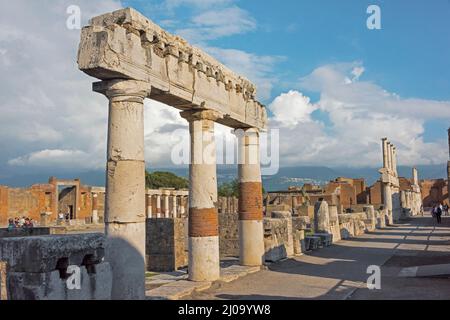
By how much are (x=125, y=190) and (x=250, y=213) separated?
19.6 ft

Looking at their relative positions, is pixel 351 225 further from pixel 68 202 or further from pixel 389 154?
pixel 68 202

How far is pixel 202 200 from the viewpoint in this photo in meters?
11.0

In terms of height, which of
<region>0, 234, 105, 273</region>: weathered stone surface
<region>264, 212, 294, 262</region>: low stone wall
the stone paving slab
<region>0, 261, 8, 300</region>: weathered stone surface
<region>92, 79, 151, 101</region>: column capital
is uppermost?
<region>92, 79, 151, 101</region>: column capital

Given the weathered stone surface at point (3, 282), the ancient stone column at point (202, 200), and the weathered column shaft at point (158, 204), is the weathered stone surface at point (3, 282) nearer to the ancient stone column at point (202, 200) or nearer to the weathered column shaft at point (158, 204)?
the ancient stone column at point (202, 200)

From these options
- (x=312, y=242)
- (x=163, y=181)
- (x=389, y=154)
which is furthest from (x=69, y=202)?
(x=312, y=242)

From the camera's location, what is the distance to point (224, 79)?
40.4 ft

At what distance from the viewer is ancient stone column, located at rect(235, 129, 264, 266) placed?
526 inches

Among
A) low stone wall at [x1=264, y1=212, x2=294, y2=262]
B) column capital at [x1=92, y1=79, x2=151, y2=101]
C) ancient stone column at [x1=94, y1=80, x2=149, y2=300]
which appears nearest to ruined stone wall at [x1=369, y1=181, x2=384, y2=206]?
low stone wall at [x1=264, y1=212, x2=294, y2=262]

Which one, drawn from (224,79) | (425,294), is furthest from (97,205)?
(425,294)

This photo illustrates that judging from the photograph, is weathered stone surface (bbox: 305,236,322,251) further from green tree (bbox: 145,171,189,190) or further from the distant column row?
green tree (bbox: 145,171,189,190)

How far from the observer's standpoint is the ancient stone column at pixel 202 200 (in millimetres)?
10875

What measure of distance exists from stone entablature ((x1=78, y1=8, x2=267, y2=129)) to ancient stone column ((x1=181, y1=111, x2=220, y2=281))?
0.44 m

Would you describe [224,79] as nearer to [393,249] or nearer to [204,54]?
[204,54]
